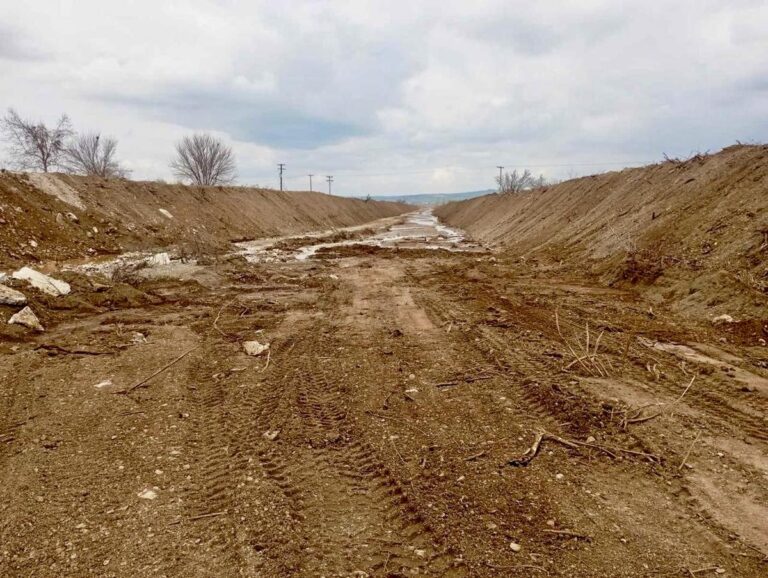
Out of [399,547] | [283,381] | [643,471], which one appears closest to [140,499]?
[399,547]

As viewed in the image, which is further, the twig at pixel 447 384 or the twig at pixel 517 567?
the twig at pixel 447 384

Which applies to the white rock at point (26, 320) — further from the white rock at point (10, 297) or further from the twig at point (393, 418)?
the twig at point (393, 418)

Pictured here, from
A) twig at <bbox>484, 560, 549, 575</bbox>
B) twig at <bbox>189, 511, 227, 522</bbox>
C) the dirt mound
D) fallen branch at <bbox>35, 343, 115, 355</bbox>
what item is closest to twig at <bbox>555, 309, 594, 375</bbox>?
the dirt mound

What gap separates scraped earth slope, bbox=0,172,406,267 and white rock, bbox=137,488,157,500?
45.8ft

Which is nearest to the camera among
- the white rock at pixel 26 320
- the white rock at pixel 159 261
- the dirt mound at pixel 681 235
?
the white rock at pixel 26 320

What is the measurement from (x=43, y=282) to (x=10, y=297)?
1.45 metres

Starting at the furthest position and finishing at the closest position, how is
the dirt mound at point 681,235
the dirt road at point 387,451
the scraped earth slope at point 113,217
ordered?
the scraped earth slope at point 113,217 < the dirt mound at point 681,235 < the dirt road at point 387,451

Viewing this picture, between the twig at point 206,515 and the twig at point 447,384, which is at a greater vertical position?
the twig at point 447,384

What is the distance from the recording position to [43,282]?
8.51 metres

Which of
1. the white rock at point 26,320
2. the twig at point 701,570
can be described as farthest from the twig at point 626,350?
the white rock at point 26,320

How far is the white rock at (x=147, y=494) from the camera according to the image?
3203 millimetres

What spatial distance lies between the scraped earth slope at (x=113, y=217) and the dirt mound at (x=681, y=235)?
13.7m

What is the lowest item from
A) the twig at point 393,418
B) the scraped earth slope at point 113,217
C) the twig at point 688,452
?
the twig at point 688,452

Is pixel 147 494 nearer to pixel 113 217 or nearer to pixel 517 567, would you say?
pixel 517 567
